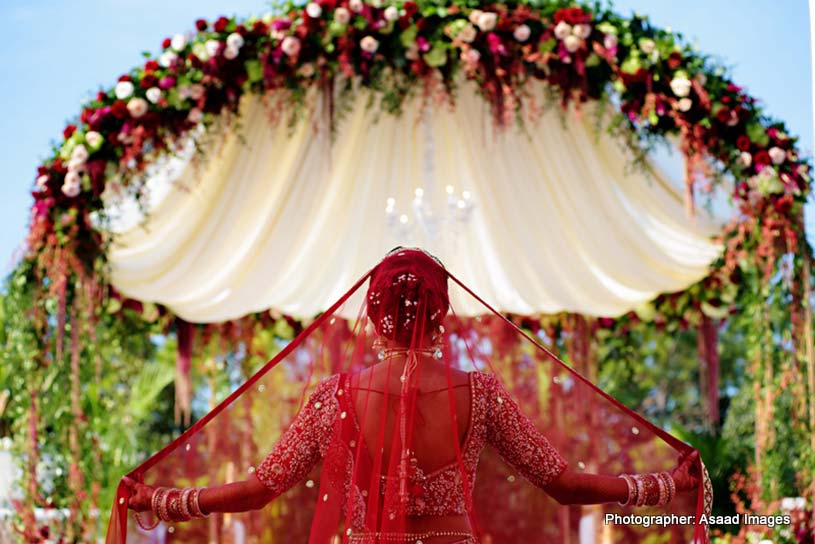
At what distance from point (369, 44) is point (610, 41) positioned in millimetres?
1076

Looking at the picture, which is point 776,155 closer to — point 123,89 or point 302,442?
point 123,89

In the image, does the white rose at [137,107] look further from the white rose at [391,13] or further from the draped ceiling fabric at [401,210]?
the white rose at [391,13]

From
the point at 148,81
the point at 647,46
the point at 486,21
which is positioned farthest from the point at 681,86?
the point at 148,81

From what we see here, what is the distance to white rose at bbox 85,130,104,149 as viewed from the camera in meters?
4.88

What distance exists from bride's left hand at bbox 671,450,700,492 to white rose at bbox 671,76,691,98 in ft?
8.34

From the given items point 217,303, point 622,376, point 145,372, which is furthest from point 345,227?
point 145,372

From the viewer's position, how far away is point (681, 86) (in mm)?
4781

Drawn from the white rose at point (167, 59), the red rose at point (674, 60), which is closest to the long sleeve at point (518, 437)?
the red rose at point (674, 60)

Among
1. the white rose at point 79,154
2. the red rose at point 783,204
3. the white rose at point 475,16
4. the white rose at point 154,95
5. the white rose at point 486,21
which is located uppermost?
the white rose at point 475,16

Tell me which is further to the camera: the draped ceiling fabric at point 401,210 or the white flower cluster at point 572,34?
the draped ceiling fabric at point 401,210

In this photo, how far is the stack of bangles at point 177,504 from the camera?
2.49m

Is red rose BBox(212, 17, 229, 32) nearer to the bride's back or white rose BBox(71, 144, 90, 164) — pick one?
white rose BBox(71, 144, 90, 164)

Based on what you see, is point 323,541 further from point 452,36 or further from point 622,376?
point 622,376

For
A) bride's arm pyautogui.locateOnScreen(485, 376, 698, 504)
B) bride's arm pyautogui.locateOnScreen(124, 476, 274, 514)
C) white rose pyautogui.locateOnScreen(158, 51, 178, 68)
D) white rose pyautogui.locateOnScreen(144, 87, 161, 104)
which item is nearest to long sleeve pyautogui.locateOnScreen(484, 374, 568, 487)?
bride's arm pyautogui.locateOnScreen(485, 376, 698, 504)
